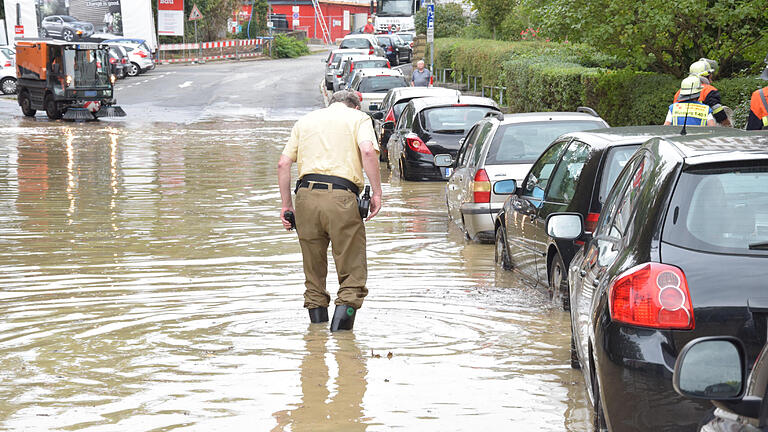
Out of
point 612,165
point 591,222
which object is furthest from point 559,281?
point 612,165

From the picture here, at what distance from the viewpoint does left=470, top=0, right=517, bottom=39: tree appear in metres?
40.5

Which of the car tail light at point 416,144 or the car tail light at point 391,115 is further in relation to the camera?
the car tail light at point 391,115

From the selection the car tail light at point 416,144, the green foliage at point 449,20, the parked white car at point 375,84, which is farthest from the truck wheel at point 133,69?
the car tail light at point 416,144

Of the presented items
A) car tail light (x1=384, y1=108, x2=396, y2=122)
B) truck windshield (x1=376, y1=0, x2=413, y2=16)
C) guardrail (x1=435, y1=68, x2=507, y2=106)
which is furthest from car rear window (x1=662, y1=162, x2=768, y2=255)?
truck windshield (x1=376, y1=0, x2=413, y2=16)

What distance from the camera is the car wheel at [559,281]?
8359mm

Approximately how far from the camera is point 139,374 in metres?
6.83

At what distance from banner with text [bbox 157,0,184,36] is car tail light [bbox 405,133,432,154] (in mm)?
53538

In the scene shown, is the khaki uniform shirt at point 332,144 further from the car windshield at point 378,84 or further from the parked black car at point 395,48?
the parked black car at point 395,48

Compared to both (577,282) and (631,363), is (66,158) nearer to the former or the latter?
(577,282)

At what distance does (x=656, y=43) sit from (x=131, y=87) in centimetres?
3472

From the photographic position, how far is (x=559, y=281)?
852 centimetres

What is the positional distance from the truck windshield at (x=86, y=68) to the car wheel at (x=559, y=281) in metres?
30.3

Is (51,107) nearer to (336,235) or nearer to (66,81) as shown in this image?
(66,81)

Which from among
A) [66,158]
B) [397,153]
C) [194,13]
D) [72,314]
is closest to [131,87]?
[194,13]
